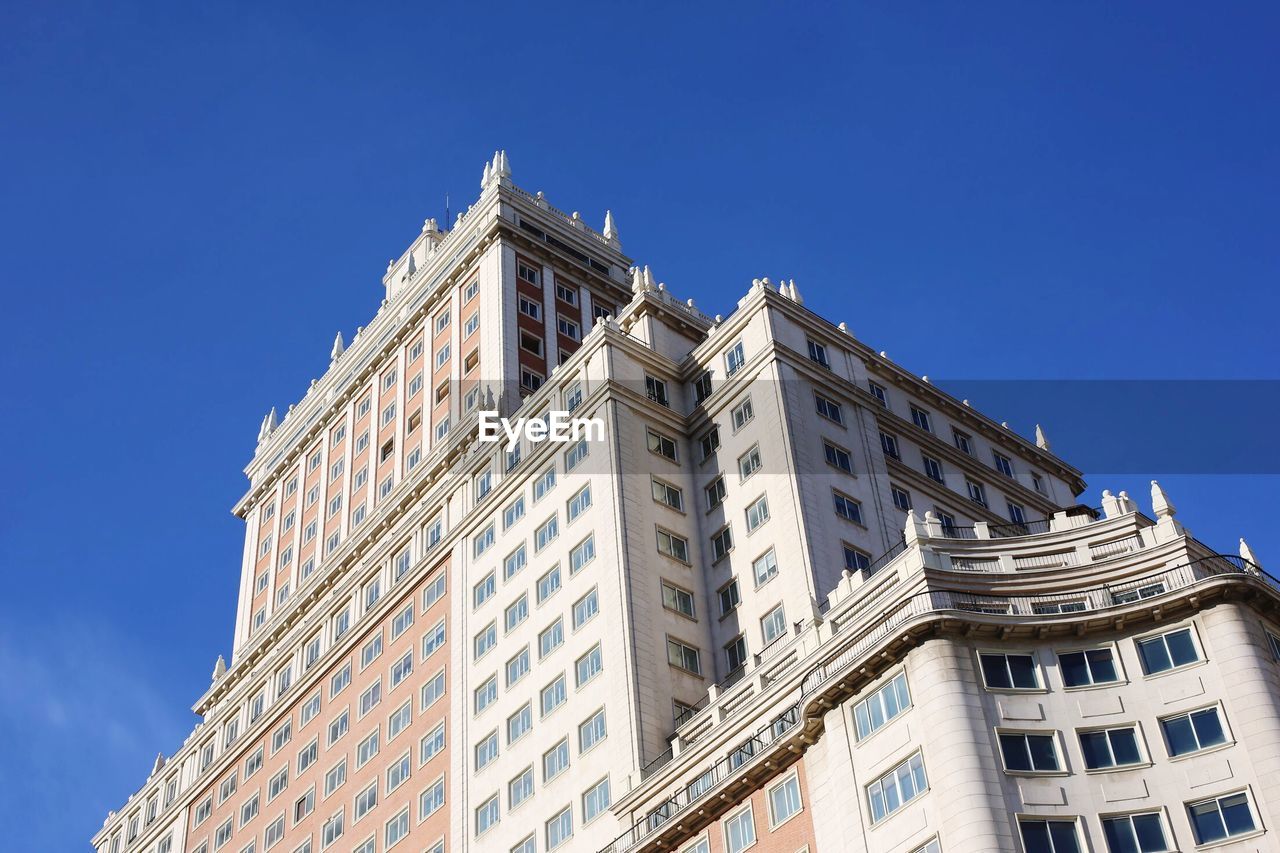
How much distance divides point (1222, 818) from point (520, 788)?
35.6 metres

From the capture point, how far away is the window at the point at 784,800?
198 ft

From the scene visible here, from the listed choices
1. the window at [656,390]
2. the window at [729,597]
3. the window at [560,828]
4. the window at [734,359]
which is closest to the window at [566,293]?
the window at [656,390]

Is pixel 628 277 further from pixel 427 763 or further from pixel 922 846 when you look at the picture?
pixel 922 846

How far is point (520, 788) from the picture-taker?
78.2 m

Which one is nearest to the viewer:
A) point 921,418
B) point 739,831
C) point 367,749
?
point 739,831

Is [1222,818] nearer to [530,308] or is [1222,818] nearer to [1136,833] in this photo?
[1136,833]

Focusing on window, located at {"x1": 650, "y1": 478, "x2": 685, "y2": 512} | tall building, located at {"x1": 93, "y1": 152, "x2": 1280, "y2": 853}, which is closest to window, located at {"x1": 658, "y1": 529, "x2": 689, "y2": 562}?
tall building, located at {"x1": 93, "y1": 152, "x2": 1280, "y2": 853}

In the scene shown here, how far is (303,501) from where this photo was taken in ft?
399

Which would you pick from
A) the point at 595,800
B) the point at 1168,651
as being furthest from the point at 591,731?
the point at 1168,651

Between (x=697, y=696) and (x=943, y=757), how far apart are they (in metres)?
23.4

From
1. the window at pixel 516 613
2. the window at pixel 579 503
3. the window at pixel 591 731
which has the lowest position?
the window at pixel 591 731

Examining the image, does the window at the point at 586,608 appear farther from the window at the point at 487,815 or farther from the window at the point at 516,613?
the window at the point at 487,815

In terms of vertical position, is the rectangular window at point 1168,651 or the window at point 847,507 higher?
the window at point 847,507

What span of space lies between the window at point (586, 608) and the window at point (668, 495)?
6.71 metres
